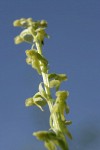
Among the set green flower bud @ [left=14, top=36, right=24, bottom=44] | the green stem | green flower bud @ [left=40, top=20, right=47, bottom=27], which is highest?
green flower bud @ [left=40, top=20, right=47, bottom=27]

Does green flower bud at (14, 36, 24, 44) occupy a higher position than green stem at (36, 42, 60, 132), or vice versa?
green flower bud at (14, 36, 24, 44)

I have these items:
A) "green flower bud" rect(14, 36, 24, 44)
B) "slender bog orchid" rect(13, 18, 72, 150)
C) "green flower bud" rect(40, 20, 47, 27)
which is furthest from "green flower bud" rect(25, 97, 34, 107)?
"green flower bud" rect(40, 20, 47, 27)

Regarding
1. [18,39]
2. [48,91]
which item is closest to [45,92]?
[48,91]

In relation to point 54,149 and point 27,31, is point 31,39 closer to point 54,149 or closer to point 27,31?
point 27,31

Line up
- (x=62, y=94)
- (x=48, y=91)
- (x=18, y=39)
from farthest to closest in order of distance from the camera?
(x=18, y=39)
(x=62, y=94)
(x=48, y=91)

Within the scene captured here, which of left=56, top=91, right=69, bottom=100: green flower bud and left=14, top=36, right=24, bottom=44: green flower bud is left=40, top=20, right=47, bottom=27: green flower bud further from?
left=56, top=91, right=69, bottom=100: green flower bud

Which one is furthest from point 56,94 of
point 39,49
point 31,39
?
point 31,39

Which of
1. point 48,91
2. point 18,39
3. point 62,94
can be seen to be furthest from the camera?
point 18,39

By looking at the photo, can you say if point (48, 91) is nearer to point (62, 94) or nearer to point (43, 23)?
point (62, 94)

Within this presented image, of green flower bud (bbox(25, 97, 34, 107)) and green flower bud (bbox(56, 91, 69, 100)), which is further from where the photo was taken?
green flower bud (bbox(25, 97, 34, 107))
